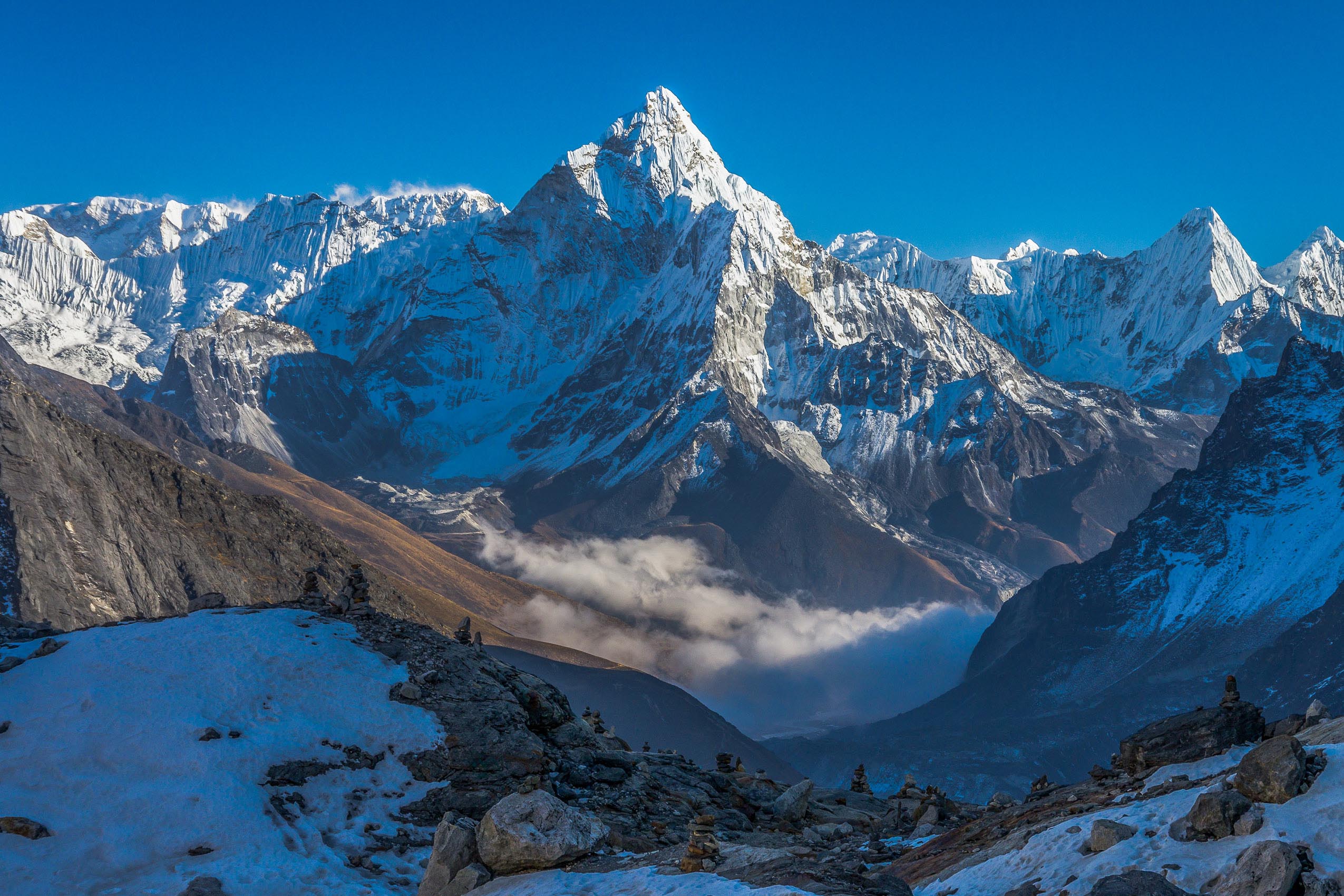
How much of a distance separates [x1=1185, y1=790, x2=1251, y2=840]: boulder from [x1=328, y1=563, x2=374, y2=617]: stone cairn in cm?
3508

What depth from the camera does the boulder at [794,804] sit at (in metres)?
44.2

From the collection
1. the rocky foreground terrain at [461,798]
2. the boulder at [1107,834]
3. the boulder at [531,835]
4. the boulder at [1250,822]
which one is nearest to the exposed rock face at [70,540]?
the rocky foreground terrain at [461,798]

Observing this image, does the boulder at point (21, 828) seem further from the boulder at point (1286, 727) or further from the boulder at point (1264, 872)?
the boulder at point (1286, 727)

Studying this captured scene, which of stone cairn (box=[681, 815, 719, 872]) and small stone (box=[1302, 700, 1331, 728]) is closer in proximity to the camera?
stone cairn (box=[681, 815, 719, 872])

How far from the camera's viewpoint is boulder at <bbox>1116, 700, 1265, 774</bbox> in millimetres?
32188

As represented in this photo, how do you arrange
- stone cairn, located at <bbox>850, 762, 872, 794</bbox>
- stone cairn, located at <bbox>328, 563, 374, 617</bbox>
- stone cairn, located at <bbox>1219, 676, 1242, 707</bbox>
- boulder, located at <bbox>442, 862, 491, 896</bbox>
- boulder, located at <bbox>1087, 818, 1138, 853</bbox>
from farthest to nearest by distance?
stone cairn, located at <bbox>850, 762, 872, 794</bbox>
stone cairn, located at <bbox>328, 563, 374, 617</bbox>
stone cairn, located at <bbox>1219, 676, 1242, 707</bbox>
boulder, located at <bbox>442, 862, 491, 896</bbox>
boulder, located at <bbox>1087, 818, 1138, 853</bbox>

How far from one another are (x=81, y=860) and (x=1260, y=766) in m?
29.6

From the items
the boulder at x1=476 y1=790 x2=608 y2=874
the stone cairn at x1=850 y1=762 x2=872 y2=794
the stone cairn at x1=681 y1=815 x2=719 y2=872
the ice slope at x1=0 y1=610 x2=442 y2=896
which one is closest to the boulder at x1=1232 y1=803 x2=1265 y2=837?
the stone cairn at x1=681 y1=815 x2=719 y2=872

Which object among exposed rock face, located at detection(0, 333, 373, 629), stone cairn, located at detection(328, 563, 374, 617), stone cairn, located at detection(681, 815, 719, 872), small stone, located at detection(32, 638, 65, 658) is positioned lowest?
stone cairn, located at detection(681, 815, 719, 872)

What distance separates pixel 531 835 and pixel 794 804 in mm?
17891

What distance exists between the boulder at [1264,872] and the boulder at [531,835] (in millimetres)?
15908

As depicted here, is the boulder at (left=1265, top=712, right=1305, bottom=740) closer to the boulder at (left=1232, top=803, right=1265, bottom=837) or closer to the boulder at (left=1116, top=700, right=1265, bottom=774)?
the boulder at (left=1116, top=700, right=1265, bottom=774)

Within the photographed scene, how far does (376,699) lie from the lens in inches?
1634

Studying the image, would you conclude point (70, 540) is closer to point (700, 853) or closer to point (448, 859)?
point (448, 859)
